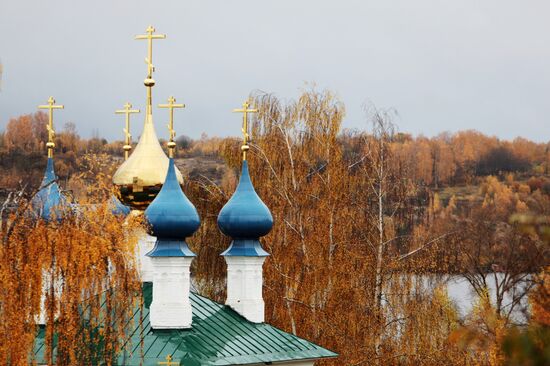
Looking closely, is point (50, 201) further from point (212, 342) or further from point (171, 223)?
point (212, 342)

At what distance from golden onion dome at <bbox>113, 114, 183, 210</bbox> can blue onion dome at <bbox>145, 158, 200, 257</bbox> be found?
57.1 inches

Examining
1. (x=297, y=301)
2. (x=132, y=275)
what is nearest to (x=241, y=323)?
(x=132, y=275)

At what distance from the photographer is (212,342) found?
1703 centimetres

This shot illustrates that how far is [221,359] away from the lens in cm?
1655

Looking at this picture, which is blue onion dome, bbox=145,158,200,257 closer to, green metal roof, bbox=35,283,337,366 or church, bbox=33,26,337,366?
church, bbox=33,26,337,366

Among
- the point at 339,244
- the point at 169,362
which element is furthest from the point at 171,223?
the point at 339,244

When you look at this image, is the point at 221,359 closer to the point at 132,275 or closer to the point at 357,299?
the point at 132,275

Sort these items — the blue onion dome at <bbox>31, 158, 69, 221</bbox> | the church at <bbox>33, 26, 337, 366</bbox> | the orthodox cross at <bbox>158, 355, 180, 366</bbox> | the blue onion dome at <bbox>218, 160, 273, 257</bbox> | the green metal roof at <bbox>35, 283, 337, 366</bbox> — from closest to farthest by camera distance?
the blue onion dome at <bbox>31, 158, 69, 221</bbox> < the orthodox cross at <bbox>158, 355, 180, 366</bbox> < the green metal roof at <bbox>35, 283, 337, 366</bbox> < the church at <bbox>33, 26, 337, 366</bbox> < the blue onion dome at <bbox>218, 160, 273, 257</bbox>

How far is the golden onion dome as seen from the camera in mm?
19141

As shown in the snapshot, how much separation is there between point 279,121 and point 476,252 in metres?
13.4

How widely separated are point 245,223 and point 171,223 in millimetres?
1624

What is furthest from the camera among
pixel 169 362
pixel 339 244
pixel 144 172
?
pixel 339 244

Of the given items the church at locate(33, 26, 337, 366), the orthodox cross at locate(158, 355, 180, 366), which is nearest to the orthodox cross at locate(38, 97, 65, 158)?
the church at locate(33, 26, 337, 366)

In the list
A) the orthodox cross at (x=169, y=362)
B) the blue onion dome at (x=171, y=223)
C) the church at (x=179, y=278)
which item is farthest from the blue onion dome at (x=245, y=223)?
the orthodox cross at (x=169, y=362)
